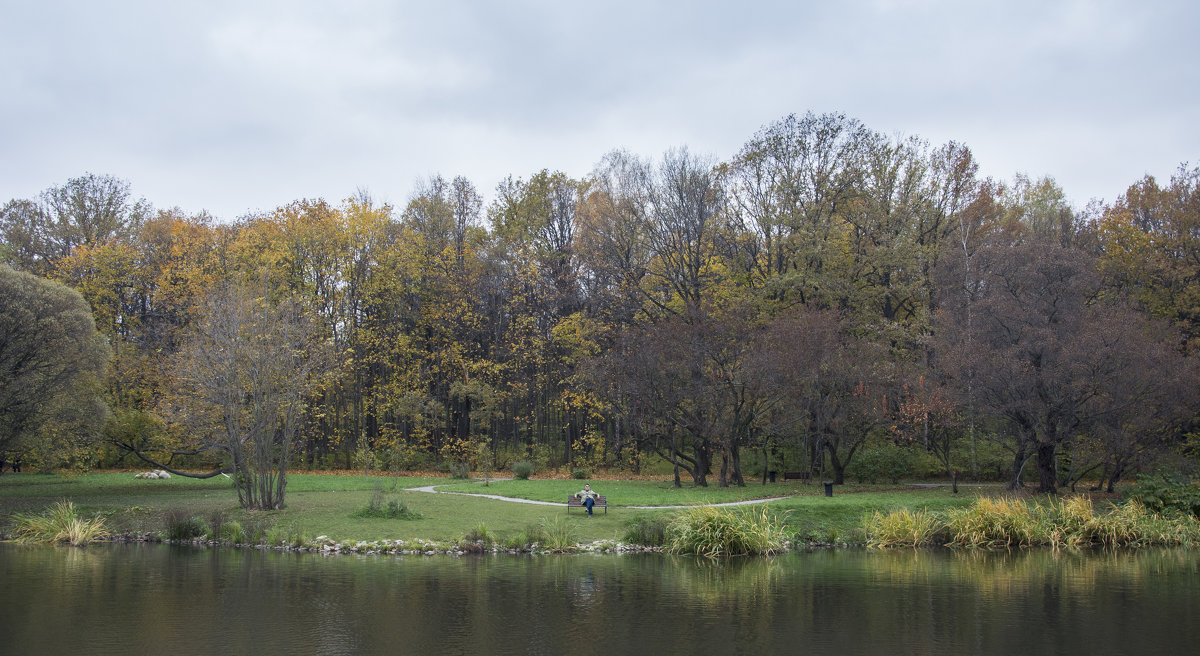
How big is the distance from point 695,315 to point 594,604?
19986 millimetres

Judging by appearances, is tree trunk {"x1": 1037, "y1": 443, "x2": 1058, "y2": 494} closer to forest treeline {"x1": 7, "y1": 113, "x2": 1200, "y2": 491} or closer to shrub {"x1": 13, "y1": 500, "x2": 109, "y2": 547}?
forest treeline {"x1": 7, "y1": 113, "x2": 1200, "y2": 491}

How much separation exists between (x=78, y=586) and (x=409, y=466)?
28916mm

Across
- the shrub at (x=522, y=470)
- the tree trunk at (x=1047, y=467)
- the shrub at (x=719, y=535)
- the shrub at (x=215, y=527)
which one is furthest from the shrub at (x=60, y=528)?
the tree trunk at (x=1047, y=467)

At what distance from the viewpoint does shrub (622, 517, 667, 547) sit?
1981cm

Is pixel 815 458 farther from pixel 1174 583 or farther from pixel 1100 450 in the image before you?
pixel 1174 583

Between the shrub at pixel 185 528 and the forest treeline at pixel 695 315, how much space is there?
4679 millimetres

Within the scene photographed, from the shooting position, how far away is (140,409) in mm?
37250

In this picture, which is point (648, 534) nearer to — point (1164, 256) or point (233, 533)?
point (233, 533)

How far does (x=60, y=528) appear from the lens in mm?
21000

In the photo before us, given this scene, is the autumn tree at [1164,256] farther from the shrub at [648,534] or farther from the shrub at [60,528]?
the shrub at [60,528]

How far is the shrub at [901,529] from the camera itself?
20.7m

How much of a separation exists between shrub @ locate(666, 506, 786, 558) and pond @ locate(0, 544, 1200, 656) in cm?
83

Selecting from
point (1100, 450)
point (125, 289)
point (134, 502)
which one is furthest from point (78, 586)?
Answer: point (125, 289)

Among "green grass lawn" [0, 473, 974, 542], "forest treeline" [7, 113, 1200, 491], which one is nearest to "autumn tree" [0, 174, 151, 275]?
"forest treeline" [7, 113, 1200, 491]
